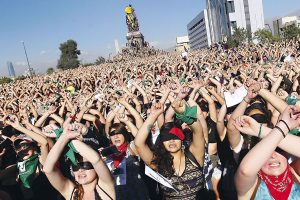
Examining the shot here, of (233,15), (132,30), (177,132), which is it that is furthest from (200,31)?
(177,132)

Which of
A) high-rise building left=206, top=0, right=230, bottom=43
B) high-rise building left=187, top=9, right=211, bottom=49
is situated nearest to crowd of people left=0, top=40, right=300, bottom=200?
high-rise building left=206, top=0, right=230, bottom=43

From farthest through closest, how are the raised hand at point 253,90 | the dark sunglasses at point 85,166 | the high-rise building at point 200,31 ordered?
1. the high-rise building at point 200,31
2. the raised hand at point 253,90
3. the dark sunglasses at point 85,166

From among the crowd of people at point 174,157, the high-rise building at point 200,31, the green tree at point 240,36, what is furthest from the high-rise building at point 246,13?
the crowd of people at point 174,157

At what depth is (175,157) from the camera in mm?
Result: 3535

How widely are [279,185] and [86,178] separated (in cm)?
156

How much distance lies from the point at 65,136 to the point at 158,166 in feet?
3.72

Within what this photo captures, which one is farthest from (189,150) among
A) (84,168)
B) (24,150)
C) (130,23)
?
(130,23)

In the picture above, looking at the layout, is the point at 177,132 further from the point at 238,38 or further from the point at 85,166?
the point at 238,38

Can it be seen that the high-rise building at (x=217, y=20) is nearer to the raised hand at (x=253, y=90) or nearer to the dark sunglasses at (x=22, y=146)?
the dark sunglasses at (x=22, y=146)

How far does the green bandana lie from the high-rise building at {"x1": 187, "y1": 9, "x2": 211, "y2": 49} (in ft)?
357

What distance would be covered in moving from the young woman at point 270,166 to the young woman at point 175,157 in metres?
0.96

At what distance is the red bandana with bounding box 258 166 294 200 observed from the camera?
97.7 inches

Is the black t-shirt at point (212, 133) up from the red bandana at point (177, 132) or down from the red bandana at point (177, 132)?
down

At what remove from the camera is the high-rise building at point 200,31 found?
112 meters
